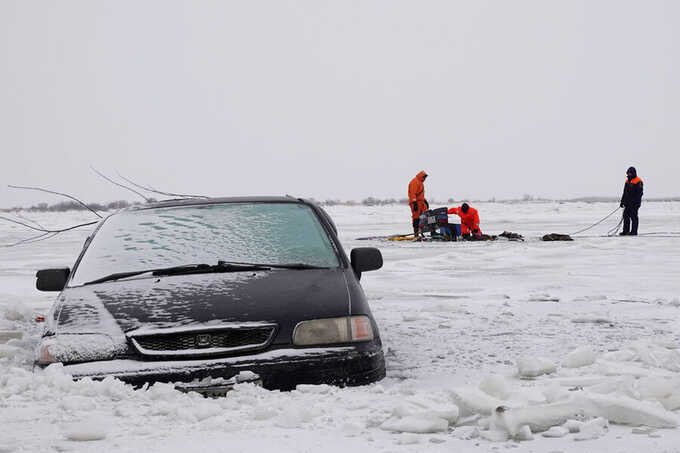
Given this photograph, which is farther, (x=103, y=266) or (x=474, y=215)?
(x=474, y=215)

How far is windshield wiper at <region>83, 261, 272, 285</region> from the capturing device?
4.09m

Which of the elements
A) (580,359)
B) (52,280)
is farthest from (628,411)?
(52,280)

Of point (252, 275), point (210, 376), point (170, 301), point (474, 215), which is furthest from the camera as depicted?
point (474, 215)

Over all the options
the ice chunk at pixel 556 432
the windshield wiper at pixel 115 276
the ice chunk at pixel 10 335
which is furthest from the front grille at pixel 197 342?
the ice chunk at pixel 10 335

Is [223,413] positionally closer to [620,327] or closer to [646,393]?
[646,393]

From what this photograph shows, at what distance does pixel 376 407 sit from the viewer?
3.18 m

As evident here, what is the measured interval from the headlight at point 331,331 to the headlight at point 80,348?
896mm

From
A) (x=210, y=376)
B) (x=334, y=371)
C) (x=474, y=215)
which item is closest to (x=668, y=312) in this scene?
(x=334, y=371)

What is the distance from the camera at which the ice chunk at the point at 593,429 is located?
2768 mm

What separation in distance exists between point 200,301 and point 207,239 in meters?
0.89

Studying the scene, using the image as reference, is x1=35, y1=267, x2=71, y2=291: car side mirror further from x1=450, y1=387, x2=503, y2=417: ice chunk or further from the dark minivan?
x1=450, y1=387, x2=503, y2=417: ice chunk

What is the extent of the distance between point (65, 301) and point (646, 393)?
307 cm

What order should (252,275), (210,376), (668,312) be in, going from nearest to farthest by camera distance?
(210,376), (252,275), (668,312)

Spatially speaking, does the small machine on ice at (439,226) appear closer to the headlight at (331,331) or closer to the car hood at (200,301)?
the car hood at (200,301)
